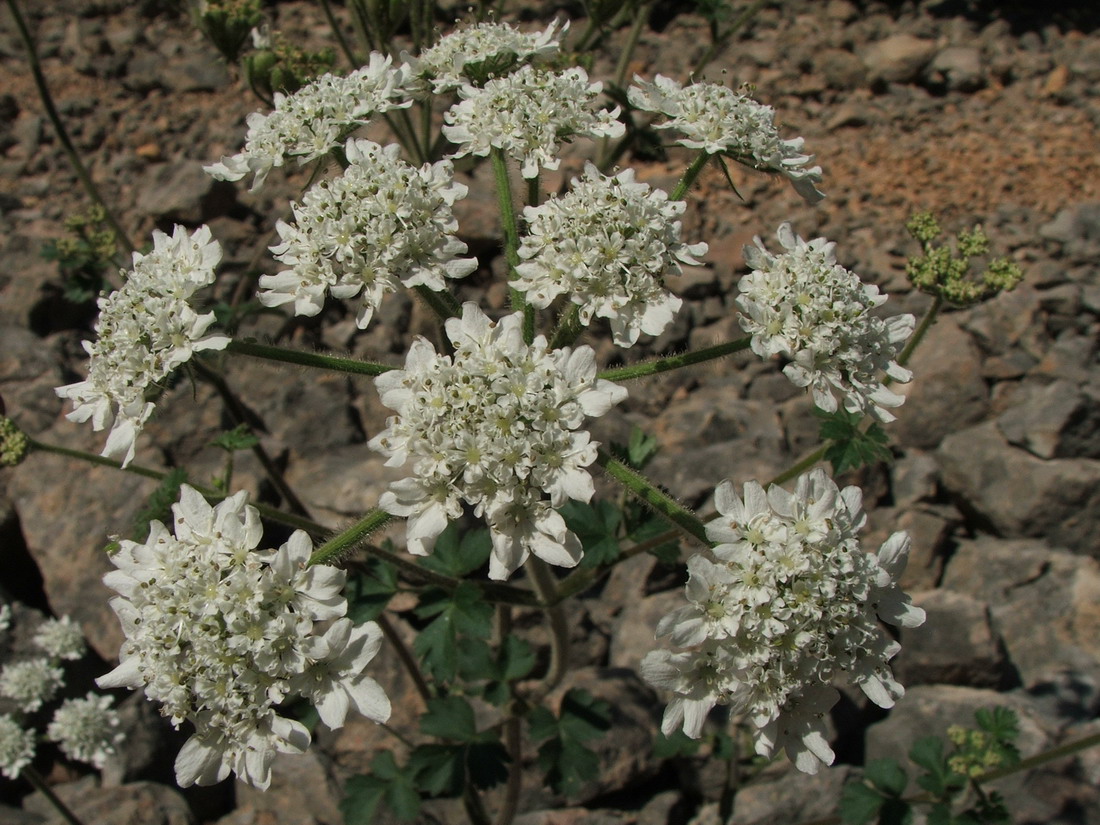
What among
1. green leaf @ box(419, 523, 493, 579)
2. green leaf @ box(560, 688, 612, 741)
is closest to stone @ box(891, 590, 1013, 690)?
green leaf @ box(560, 688, 612, 741)

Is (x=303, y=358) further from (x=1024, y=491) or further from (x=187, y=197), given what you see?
(x=187, y=197)

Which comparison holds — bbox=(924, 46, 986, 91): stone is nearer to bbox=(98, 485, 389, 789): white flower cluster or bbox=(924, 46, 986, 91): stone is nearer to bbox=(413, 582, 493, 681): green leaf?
bbox=(413, 582, 493, 681): green leaf

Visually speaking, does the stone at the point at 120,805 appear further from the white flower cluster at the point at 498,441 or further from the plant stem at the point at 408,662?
the white flower cluster at the point at 498,441

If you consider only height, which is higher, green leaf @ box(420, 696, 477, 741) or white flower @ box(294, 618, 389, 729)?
white flower @ box(294, 618, 389, 729)

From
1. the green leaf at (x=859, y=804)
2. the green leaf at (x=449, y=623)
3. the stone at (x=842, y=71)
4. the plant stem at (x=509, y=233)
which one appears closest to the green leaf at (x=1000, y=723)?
the green leaf at (x=859, y=804)

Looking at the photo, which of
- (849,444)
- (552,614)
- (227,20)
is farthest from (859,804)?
(227,20)

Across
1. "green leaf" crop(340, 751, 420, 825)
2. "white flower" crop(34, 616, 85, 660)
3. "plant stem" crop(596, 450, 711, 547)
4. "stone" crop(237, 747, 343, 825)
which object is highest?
"plant stem" crop(596, 450, 711, 547)
